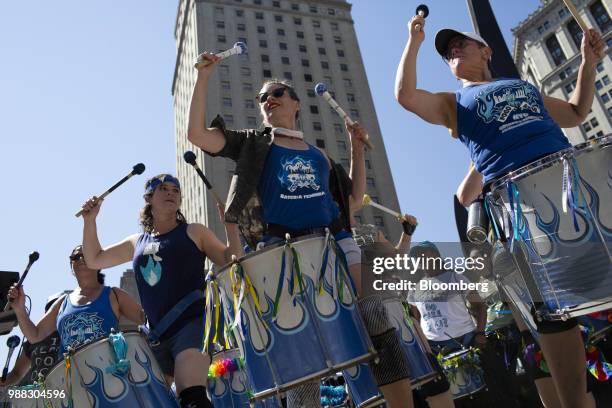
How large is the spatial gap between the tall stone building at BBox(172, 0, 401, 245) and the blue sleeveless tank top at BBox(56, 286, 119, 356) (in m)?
34.3

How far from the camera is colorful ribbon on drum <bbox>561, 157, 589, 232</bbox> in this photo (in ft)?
6.94

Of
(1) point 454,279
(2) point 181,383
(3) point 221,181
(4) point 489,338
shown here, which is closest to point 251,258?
(2) point 181,383

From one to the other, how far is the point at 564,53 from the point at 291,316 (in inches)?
3266

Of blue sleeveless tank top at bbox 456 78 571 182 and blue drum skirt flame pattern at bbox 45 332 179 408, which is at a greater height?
blue sleeveless tank top at bbox 456 78 571 182

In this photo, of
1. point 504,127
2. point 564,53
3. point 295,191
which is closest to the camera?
point 504,127

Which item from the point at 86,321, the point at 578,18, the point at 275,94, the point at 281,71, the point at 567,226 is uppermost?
the point at 281,71

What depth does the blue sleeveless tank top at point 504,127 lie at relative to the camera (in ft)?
9.10

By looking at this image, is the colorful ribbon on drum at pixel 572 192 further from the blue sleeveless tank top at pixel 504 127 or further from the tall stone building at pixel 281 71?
the tall stone building at pixel 281 71

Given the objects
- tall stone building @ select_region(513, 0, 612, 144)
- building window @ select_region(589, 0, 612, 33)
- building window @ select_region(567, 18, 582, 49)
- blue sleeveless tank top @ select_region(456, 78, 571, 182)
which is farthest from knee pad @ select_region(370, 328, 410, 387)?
building window @ select_region(567, 18, 582, 49)

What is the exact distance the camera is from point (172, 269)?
144 inches

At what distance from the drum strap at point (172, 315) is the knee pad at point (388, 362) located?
52.2 inches

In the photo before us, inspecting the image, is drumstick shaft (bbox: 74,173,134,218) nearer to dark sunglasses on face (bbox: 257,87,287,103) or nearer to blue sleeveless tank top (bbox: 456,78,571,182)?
dark sunglasses on face (bbox: 257,87,287,103)

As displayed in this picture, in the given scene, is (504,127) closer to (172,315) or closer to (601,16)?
→ (172,315)

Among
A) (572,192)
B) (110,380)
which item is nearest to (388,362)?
(572,192)
